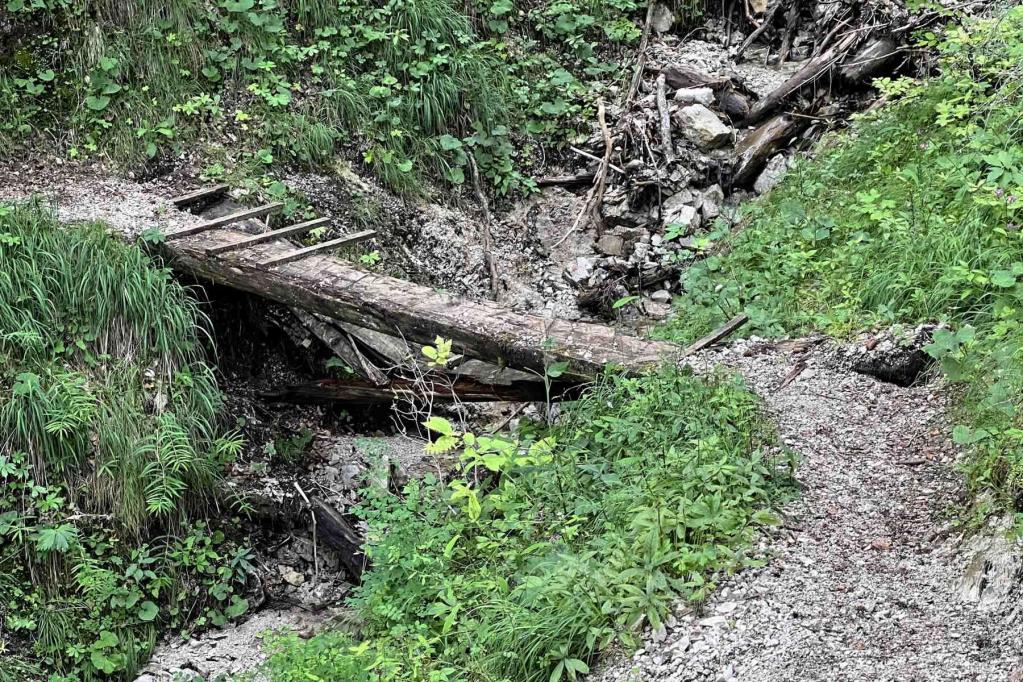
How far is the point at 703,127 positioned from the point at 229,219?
4.14 metres

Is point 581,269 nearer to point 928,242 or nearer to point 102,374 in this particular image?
point 928,242

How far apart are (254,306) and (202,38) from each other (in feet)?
8.39

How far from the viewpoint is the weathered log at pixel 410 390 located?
5.34 metres

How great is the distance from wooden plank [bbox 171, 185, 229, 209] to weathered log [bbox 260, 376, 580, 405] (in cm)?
156

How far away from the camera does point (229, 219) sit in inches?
247

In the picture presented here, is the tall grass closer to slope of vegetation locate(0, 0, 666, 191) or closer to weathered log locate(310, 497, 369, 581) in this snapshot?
weathered log locate(310, 497, 369, 581)

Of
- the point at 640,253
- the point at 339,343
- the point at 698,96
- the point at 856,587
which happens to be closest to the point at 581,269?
the point at 640,253

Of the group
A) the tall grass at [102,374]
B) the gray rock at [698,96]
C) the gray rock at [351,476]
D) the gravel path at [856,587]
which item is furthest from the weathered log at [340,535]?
the gray rock at [698,96]

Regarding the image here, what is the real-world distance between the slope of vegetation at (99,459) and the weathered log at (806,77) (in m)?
5.10

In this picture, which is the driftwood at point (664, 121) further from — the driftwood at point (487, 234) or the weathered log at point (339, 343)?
the weathered log at point (339, 343)

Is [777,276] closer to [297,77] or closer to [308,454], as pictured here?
[308,454]

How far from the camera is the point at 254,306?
639cm

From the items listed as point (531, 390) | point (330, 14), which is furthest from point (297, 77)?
point (531, 390)

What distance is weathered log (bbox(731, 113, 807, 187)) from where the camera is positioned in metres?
7.48
